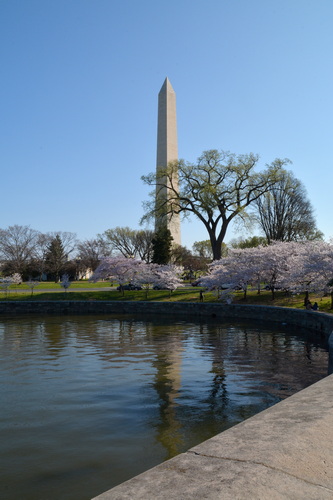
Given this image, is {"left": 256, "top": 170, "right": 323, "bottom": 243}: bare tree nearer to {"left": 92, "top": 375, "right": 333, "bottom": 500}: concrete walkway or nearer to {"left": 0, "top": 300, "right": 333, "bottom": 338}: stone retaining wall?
{"left": 0, "top": 300, "right": 333, "bottom": 338}: stone retaining wall

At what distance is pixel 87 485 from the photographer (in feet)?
19.3

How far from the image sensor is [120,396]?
10.6 meters

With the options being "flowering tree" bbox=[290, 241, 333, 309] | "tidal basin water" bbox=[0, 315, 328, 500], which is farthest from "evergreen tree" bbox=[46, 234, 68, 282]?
"tidal basin water" bbox=[0, 315, 328, 500]

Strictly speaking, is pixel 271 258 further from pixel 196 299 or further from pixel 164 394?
pixel 164 394

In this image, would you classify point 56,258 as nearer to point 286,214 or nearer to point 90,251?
point 90,251

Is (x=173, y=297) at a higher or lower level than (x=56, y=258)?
lower

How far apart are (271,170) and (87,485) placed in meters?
42.2

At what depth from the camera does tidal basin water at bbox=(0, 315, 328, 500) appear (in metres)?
6.53

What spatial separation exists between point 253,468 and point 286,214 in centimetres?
4999

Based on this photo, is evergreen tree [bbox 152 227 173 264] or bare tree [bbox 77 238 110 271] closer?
evergreen tree [bbox 152 227 173 264]

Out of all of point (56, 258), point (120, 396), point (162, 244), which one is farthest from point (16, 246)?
point (120, 396)

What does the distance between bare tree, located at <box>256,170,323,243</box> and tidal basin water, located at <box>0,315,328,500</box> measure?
29.7 metres

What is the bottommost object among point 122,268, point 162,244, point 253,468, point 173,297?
point 173,297

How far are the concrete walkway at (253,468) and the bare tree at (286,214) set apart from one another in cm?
4733
